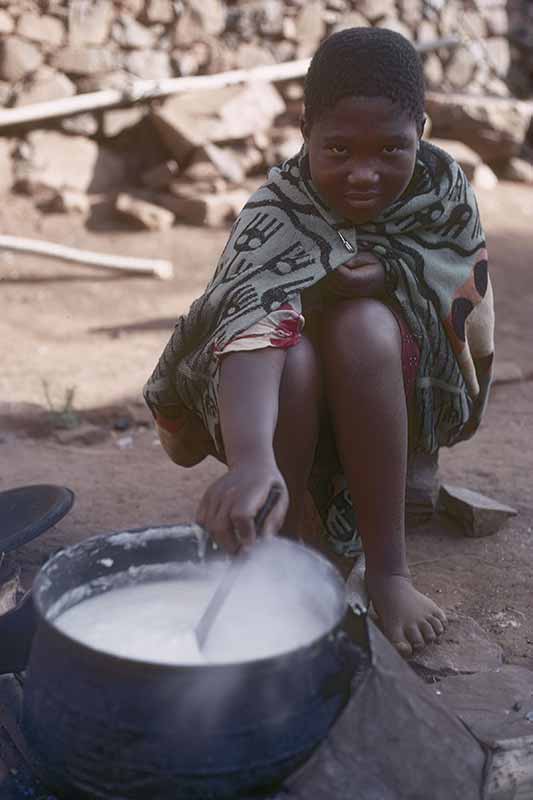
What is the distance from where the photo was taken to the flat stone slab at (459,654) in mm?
1827

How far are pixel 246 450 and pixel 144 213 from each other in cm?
461

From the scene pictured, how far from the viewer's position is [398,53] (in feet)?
5.91

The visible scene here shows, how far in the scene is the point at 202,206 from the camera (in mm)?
6023

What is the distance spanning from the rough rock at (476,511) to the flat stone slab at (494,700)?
1.95 feet

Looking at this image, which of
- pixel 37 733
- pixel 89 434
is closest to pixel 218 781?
pixel 37 733

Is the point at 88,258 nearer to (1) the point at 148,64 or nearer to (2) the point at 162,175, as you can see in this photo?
(2) the point at 162,175

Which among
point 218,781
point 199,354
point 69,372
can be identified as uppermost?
point 199,354

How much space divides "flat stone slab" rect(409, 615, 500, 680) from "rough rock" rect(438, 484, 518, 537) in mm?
431

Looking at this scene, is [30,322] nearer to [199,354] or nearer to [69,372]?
[69,372]

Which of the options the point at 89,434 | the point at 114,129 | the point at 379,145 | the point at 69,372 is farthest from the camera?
the point at 114,129

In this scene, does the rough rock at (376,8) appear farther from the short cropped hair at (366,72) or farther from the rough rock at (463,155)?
the short cropped hair at (366,72)

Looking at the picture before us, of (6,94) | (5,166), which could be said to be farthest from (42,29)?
(5,166)

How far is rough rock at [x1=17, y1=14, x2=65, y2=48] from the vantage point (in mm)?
5801

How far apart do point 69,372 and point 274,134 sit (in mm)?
3159
